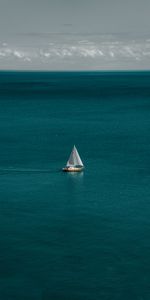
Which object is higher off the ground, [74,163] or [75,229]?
[74,163]

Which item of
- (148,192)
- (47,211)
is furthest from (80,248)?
(148,192)

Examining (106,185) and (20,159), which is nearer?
(106,185)

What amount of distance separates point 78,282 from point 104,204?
122 feet

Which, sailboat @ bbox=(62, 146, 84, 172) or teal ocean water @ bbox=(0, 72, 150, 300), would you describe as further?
sailboat @ bbox=(62, 146, 84, 172)

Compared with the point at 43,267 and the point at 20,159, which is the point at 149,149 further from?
the point at 43,267

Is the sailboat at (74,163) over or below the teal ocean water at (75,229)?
over

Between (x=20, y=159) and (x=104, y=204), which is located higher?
(x=20, y=159)

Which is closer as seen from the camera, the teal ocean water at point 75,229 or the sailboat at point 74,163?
the teal ocean water at point 75,229

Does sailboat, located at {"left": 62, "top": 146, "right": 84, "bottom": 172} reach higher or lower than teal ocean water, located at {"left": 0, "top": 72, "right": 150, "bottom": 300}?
higher

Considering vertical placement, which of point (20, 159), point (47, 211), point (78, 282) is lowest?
point (78, 282)

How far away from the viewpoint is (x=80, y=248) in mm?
98562

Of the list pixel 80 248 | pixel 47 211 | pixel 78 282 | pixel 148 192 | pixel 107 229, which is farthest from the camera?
pixel 148 192

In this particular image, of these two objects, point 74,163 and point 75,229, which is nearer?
point 75,229

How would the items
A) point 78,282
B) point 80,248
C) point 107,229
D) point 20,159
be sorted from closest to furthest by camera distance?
point 78,282, point 80,248, point 107,229, point 20,159
